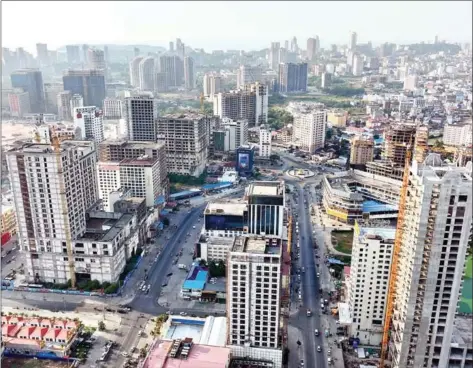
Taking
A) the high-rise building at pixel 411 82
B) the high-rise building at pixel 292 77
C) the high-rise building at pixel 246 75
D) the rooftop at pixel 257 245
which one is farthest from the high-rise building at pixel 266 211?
the high-rise building at pixel 292 77

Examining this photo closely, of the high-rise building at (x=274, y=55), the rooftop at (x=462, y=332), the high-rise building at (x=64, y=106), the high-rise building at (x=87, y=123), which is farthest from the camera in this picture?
the high-rise building at (x=274, y=55)

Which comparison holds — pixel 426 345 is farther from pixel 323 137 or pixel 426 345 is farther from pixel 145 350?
pixel 323 137

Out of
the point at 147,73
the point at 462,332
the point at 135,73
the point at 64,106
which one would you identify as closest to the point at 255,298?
the point at 462,332

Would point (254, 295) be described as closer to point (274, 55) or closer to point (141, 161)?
point (141, 161)

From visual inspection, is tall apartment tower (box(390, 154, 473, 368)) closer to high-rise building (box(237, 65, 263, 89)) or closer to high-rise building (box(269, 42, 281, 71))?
high-rise building (box(237, 65, 263, 89))

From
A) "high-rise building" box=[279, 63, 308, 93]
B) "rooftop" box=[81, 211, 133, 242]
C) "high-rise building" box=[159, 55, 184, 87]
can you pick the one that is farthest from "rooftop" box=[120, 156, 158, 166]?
"high-rise building" box=[279, 63, 308, 93]

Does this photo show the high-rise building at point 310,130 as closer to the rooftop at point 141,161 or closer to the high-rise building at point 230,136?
the high-rise building at point 230,136

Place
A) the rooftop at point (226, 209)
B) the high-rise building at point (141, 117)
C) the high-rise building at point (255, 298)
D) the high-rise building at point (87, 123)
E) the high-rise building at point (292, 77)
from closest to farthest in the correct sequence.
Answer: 1. the high-rise building at point (255, 298)
2. the rooftop at point (226, 209)
3. the high-rise building at point (141, 117)
4. the high-rise building at point (87, 123)
5. the high-rise building at point (292, 77)
